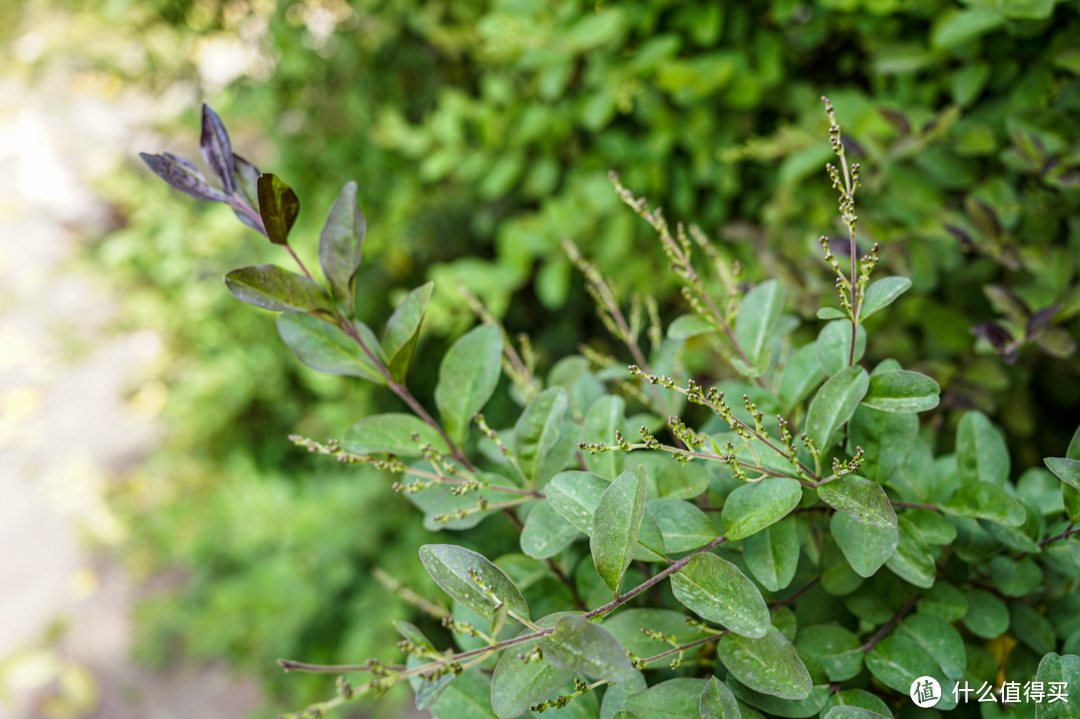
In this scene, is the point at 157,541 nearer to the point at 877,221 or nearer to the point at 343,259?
the point at 343,259

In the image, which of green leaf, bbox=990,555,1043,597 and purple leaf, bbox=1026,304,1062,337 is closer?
green leaf, bbox=990,555,1043,597

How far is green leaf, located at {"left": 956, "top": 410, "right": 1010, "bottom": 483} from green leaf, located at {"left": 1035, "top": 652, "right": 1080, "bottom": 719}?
17cm

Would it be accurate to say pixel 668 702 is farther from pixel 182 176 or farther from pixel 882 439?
pixel 182 176

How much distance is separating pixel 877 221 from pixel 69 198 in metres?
3.52

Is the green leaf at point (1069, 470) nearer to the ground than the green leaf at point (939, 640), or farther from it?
farther from it

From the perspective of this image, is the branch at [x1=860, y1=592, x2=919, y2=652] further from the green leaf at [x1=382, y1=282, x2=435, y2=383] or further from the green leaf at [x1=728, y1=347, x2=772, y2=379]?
the green leaf at [x1=382, y1=282, x2=435, y2=383]

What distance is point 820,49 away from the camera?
1.10 m

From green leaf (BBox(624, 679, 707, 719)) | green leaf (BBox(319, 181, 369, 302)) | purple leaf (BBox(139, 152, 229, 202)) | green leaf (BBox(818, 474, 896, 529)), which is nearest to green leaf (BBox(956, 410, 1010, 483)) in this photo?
green leaf (BBox(818, 474, 896, 529))

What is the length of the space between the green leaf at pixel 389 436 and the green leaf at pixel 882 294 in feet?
1.11

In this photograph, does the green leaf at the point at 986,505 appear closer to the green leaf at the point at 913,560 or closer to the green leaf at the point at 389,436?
→ the green leaf at the point at 913,560

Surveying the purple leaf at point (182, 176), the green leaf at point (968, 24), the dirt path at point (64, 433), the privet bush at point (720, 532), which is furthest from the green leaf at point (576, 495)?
the dirt path at point (64, 433)

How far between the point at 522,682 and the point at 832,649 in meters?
0.23

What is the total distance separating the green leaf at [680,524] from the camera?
42 cm

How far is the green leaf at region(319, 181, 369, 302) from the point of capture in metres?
0.47
